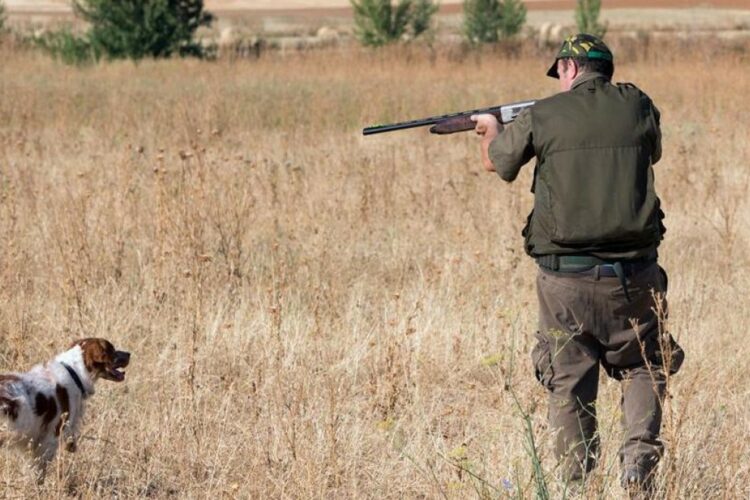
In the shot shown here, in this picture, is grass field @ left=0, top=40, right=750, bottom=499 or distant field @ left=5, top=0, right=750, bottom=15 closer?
grass field @ left=0, top=40, right=750, bottom=499

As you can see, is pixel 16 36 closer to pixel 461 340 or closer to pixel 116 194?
pixel 116 194

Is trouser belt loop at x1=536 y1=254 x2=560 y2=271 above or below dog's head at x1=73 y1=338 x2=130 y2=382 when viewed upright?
above

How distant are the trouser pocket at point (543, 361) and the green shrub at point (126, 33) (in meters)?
21.4

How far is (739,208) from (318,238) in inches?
140

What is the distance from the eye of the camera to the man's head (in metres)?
4.06

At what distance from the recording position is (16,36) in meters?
27.0

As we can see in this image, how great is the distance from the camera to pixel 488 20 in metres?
32.5

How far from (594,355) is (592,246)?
0.45 metres

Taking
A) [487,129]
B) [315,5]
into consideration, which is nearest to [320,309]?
[487,129]

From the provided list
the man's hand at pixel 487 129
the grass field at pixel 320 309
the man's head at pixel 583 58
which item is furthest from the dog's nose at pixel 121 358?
the man's head at pixel 583 58

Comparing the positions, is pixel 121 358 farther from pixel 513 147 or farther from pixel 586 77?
pixel 586 77

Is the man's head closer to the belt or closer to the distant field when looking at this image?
the belt

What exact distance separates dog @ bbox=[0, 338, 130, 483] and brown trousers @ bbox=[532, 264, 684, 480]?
177 cm

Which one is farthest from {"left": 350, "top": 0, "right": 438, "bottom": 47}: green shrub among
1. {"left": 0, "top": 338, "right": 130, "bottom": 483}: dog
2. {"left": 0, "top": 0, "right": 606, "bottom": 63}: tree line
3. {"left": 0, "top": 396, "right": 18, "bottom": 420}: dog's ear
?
{"left": 0, "top": 396, "right": 18, "bottom": 420}: dog's ear
